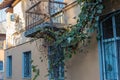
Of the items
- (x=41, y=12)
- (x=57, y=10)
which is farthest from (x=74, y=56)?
(x=41, y=12)

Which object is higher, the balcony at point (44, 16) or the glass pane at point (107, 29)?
the balcony at point (44, 16)

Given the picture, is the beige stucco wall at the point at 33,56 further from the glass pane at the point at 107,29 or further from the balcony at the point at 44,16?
the glass pane at the point at 107,29

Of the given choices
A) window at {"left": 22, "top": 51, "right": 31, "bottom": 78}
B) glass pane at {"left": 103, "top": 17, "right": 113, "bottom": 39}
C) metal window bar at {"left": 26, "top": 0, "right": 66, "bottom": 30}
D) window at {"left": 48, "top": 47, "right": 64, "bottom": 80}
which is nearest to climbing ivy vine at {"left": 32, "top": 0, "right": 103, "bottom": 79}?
window at {"left": 48, "top": 47, "right": 64, "bottom": 80}

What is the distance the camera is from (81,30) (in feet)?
27.6

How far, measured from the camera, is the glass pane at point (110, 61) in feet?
25.6

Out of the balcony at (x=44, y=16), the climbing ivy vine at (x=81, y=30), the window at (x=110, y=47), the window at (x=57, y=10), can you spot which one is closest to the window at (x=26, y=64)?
the balcony at (x=44, y=16)

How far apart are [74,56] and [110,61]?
191cm

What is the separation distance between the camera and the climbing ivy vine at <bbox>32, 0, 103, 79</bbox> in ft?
25.6

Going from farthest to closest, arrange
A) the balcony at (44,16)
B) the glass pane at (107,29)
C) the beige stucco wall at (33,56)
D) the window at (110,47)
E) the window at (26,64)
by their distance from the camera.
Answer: the window at (26,64)
the beige stucco wall at (33,56)
the balcony at (44,16)
the glass pane at (107,29)
the window at (110,47)

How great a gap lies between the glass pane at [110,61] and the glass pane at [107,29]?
0.25 m

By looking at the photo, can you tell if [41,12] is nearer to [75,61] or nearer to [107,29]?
[75,61]

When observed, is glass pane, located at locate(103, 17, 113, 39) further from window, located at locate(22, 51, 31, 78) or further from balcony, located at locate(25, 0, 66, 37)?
window, located at locate(22, 51, 31, 78)

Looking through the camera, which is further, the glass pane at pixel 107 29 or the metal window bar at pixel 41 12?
the metal window bar at pixel 41 12

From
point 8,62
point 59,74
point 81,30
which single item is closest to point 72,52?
point 81,30
